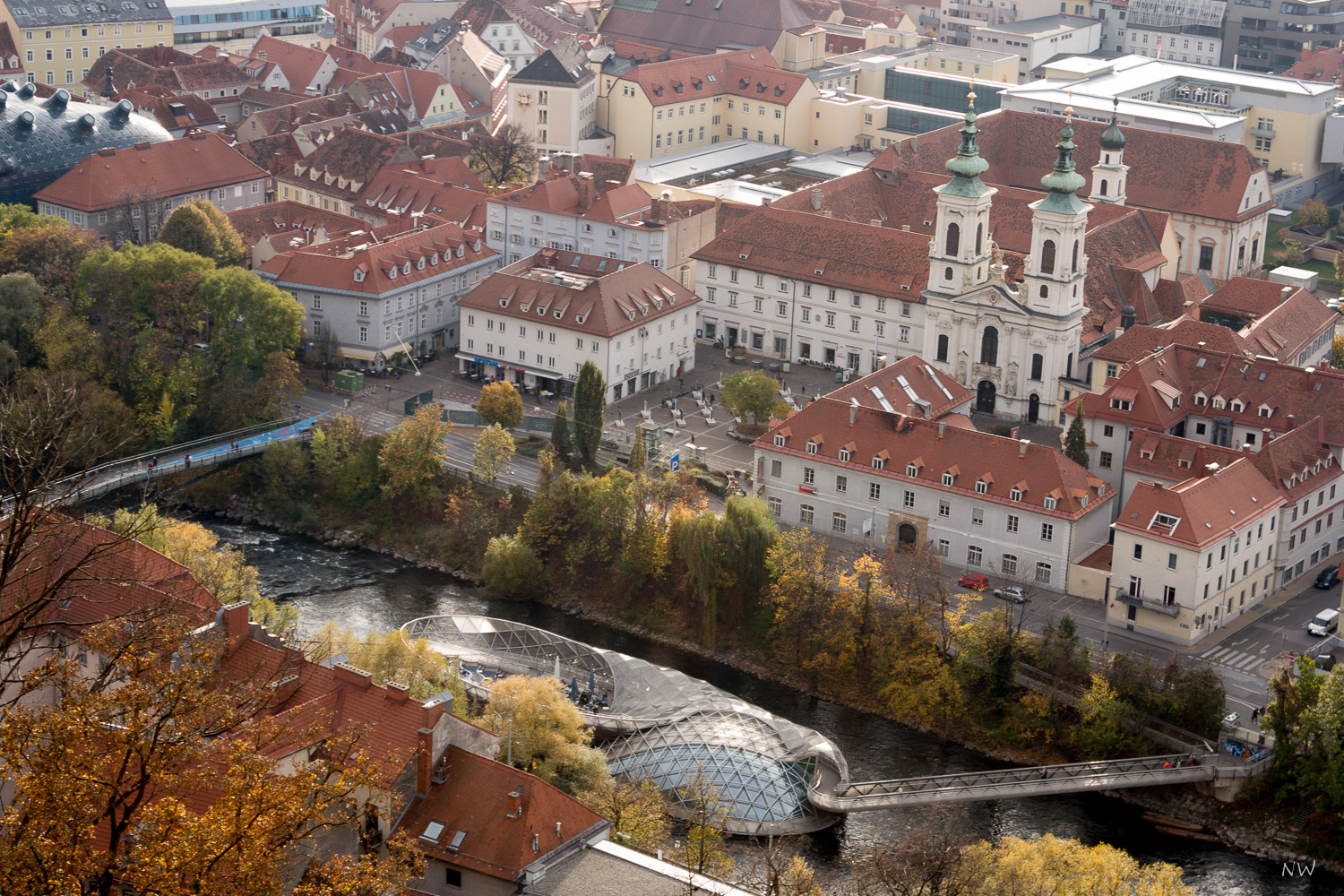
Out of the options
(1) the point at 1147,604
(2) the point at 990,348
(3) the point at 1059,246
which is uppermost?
(3) the point at 1059,246

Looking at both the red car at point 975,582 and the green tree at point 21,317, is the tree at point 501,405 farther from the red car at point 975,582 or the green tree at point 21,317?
the red car at point 975,582

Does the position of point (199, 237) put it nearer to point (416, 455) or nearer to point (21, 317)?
point (21, 317)

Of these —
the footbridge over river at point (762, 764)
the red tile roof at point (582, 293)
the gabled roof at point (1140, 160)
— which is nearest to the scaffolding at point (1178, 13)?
the gabled roof at point (1140, 160)

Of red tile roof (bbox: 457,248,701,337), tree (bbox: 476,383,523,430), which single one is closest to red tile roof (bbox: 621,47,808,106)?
red tile roof (bbox: 457,248,701,337)

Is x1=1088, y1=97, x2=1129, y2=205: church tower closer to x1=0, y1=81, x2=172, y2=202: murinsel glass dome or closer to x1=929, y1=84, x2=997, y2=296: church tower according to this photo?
x1=929, y1=84, x2=997, y2=296: church tower

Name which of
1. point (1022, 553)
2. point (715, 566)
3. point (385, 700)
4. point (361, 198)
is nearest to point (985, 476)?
point (1022, 553)

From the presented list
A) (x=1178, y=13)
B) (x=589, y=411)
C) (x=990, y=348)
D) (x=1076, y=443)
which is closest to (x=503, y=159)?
(x=589, y=411)
